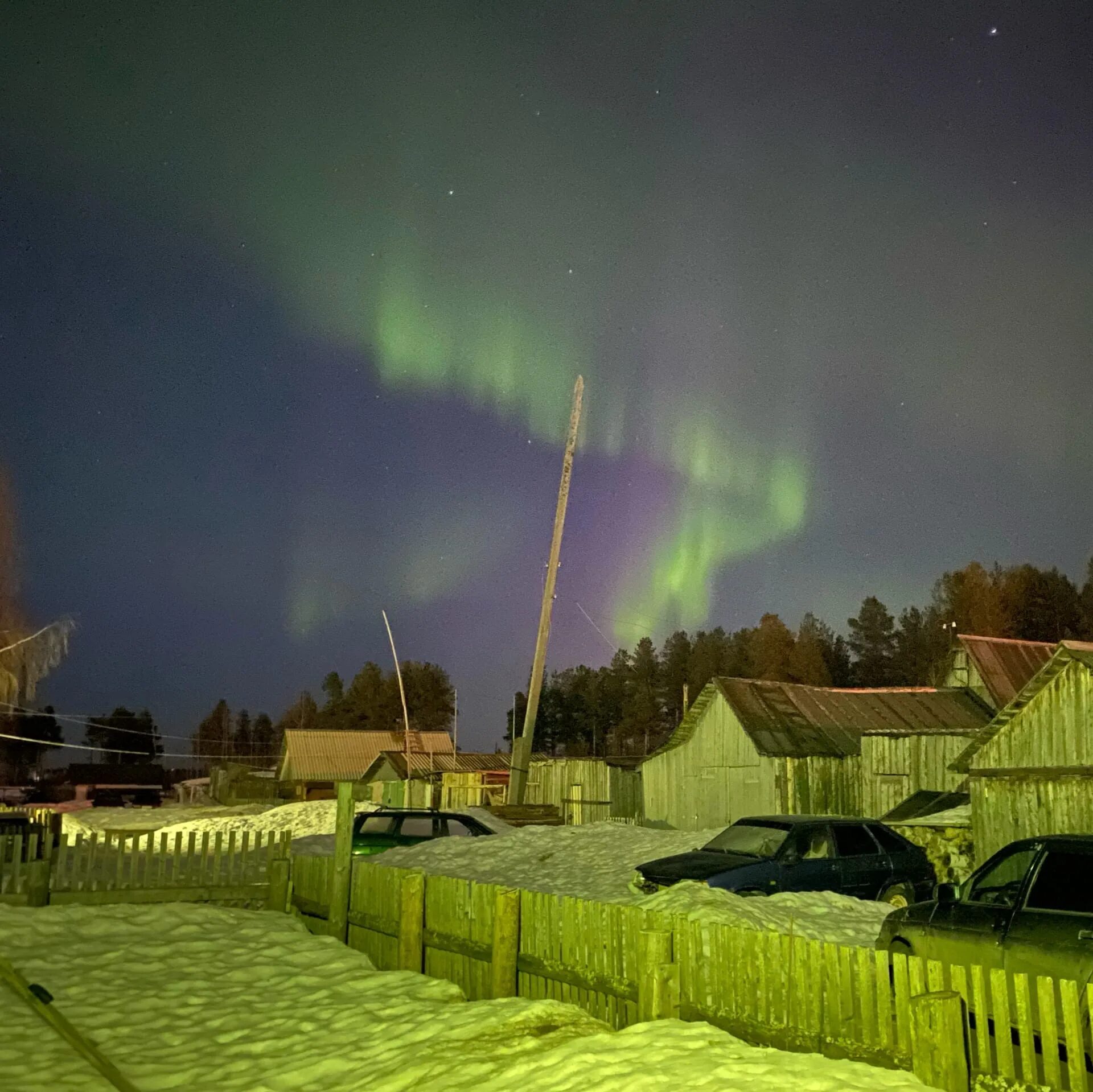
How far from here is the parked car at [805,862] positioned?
14.7 meters

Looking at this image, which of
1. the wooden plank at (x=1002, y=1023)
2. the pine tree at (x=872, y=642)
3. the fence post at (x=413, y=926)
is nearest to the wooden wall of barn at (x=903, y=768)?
the fence post at (x=413, y=926)

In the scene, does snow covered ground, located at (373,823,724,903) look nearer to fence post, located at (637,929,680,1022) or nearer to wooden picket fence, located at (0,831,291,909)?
wooden picket fence, located at (0,831,291,909)

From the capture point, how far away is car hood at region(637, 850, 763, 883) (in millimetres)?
14656

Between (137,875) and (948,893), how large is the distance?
35.4 feet

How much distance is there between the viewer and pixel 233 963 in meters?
11.7

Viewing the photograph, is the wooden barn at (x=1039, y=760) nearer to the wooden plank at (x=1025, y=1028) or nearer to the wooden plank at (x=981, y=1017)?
the wooden plank at (x=981, y=1017)

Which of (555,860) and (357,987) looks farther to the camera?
(555,860)

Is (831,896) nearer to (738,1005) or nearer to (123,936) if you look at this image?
(738,1005)

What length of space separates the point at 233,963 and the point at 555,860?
1162 centimetres

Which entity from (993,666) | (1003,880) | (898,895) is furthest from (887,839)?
(993,666)

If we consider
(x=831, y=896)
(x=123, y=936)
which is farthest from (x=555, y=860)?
(x=123, y=936)

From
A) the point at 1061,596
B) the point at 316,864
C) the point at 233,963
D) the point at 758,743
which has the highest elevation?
the point at 1061,596

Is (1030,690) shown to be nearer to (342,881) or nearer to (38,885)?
(342,881)

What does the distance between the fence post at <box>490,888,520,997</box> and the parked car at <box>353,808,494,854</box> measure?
1042 cm
